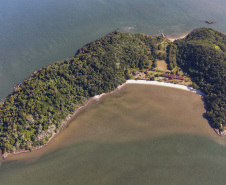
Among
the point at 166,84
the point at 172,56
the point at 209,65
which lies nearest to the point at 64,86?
the point at 166,84

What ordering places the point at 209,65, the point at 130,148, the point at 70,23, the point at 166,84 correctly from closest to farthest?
the point at 130,148 < the point at 209,65 < the point at 166,84 < the point at 70,23

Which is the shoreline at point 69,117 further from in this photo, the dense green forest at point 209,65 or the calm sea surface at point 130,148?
the dense green forest at point 209,65

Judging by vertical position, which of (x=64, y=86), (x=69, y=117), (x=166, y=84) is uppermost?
(x=64, y=86)

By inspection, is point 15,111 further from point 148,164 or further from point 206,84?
point 206,84

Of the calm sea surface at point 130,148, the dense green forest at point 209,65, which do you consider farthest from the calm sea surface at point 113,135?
the dense green forest at point 209,65

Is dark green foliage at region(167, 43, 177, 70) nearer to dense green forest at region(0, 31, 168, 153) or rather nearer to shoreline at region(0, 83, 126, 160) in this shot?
dense green forest at region(0, 31, 168, 153)

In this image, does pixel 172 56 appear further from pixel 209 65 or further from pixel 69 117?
pixel 69 117
